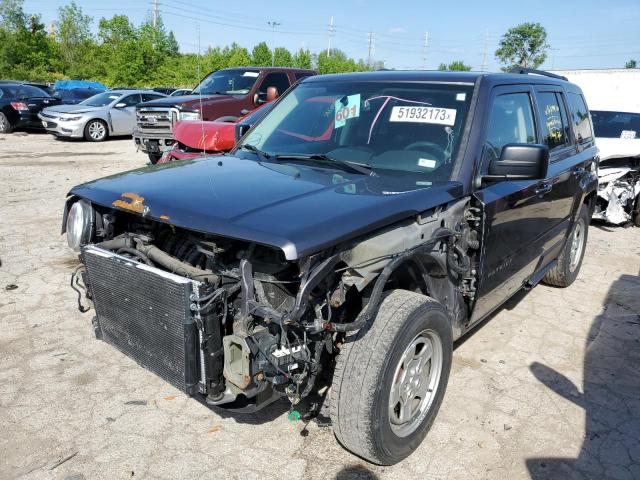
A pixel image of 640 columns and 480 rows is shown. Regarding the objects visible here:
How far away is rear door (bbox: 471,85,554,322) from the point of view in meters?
3.21

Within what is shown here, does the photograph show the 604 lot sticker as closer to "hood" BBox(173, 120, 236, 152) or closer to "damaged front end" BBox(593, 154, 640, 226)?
"hood" BBox(173, 120, 236, 152)

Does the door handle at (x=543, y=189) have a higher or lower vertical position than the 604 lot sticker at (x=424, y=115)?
lower

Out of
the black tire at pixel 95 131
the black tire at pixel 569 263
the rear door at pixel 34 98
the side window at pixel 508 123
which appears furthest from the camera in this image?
the rear door at pixel 34 98

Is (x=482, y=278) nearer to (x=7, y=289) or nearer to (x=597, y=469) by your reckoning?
(x=597, y=469)

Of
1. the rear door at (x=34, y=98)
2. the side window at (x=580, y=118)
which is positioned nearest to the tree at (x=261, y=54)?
the rear door at (x=34, y=98)

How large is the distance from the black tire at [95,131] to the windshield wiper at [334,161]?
596 inches

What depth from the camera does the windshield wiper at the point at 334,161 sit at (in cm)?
312

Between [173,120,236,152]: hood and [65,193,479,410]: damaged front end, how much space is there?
4283 mm

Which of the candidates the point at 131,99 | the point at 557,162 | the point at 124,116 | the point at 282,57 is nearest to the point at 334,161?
the point at 557,162

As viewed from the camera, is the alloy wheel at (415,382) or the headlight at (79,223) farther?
the headlight at (79,223)

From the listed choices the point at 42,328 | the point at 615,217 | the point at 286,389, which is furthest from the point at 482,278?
the point at 615,217

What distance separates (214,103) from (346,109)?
7.27m

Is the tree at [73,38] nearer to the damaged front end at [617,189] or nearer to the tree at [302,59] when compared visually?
the tree at [302,59]

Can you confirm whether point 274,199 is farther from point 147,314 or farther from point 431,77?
point 431,77
